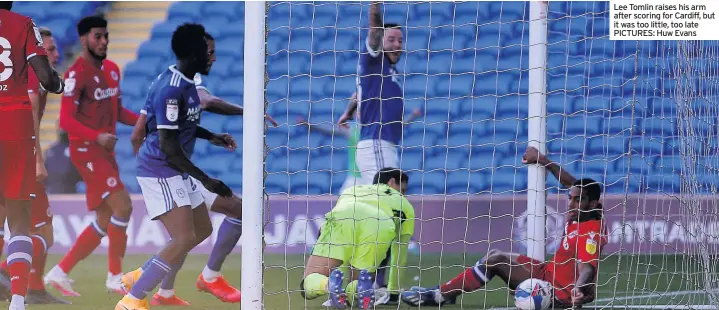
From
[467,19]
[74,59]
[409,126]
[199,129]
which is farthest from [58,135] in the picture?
[467,19]

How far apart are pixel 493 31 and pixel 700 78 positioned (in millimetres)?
2820

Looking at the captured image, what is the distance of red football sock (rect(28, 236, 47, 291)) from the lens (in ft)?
19.5

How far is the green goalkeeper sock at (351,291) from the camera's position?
5.26 meters

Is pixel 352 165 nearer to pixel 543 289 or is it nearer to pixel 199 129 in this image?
pixel 199 129

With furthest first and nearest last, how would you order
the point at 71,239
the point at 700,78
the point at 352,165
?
1. the point at 352,165
2. the point at 71,239
3. the point at 700,78

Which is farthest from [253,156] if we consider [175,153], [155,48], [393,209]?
[155,48]

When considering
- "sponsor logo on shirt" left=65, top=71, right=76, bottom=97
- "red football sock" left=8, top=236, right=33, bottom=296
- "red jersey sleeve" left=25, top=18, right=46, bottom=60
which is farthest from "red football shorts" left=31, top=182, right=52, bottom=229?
"red jersey sleeve" left=25, top=18, right=46, bottom=60

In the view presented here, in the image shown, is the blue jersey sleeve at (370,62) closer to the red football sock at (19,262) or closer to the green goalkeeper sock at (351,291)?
the green goalkeeper sock at (351,291)

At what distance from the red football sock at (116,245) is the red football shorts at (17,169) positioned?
2.70ft

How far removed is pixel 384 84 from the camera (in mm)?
6570

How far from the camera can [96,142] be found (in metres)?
6.39

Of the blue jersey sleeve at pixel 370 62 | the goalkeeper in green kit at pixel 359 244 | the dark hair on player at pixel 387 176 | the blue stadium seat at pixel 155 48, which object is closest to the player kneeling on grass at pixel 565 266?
the goalkeeper in green kit at pixel 359 244

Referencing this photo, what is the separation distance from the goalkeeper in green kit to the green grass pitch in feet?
0.62

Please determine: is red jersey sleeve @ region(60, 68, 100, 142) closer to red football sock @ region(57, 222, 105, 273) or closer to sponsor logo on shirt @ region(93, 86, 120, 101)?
sponsor logo on shirt @ region(93, 86, 120, 101)
